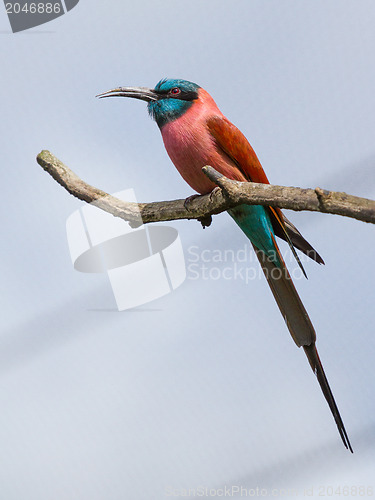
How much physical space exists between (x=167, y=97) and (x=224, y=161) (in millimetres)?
193

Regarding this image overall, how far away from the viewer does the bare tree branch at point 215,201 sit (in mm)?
773

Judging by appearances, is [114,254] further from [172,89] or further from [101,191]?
[172,89]

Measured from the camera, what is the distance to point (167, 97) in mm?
1225

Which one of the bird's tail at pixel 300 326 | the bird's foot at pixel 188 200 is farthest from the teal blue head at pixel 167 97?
the bird's tail at pixel 300 326

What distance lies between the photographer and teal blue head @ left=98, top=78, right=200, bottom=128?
1.20m


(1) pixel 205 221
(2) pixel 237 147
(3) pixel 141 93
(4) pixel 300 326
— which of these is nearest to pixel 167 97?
(3) pixel 141 93

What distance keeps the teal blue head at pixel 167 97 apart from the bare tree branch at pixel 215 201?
8.3 inches

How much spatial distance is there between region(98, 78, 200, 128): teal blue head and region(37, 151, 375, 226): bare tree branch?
21 cm

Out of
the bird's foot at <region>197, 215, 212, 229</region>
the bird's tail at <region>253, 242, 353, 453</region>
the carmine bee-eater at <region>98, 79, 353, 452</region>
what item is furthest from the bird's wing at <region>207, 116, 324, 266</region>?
the bird's tail at <region>253, 242, 353, 453</region>

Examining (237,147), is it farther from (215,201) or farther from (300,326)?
(300,326)

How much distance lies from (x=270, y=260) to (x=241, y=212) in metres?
0.11

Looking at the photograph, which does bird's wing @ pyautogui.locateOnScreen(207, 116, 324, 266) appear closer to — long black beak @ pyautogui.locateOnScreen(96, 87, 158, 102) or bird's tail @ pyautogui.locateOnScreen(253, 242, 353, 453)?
long black beak @ pyautogui.locateOnScreen(96, 87, 158, 102)

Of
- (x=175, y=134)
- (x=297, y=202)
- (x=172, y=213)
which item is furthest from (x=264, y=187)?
(x=175, y=134)

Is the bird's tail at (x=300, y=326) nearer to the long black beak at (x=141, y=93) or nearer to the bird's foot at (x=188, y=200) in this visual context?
the bird's foot at (x=188, y=200)
